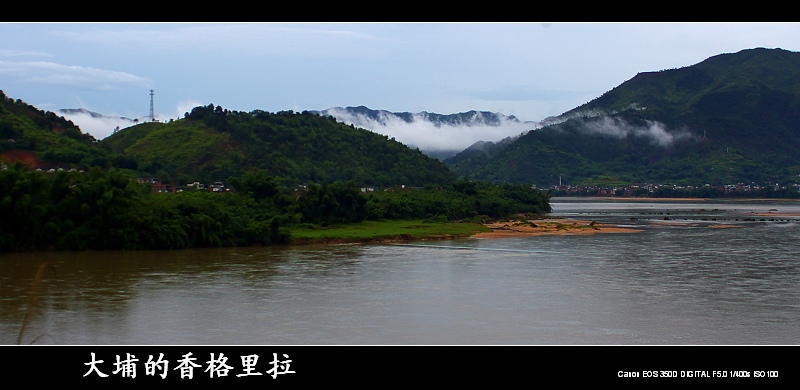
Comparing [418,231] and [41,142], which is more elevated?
[41,142]

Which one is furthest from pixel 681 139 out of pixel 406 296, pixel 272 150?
pixel 406 296

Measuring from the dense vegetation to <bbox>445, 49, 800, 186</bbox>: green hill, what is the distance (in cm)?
10719

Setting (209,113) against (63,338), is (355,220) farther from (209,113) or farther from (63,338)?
(209,113)

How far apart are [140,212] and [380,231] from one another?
1209cm

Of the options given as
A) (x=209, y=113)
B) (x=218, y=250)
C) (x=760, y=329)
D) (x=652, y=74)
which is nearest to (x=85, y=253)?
(x=218, y=250)

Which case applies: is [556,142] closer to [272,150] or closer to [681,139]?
[681,139]

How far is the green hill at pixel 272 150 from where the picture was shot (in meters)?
69.9

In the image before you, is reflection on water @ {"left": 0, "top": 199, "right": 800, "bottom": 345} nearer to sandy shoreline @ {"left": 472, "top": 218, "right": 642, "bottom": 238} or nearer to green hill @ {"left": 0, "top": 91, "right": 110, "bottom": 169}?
sandy shoreline @ {"left": 472, "top": 218, "right": 642, "bottom": 238}

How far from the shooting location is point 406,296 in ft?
63.4

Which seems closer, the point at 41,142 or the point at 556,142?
the point at 41,142

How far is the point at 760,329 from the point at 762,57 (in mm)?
198702

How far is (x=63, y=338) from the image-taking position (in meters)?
14.3

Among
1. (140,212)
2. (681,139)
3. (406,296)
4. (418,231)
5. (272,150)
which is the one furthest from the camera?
(681,139)

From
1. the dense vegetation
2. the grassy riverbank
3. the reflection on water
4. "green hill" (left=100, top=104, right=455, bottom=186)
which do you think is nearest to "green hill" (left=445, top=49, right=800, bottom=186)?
"green hill" (left=100, top=104, right=455, bottom=186)
